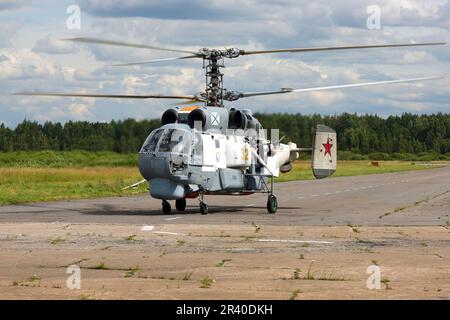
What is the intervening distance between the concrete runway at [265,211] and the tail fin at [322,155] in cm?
135

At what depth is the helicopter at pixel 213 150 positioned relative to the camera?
28547mm

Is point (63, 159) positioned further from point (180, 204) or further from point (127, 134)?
point (180, 204)

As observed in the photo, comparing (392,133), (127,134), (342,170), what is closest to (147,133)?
(127,134)

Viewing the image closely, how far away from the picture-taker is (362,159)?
431 ft

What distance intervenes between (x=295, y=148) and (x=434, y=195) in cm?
1196

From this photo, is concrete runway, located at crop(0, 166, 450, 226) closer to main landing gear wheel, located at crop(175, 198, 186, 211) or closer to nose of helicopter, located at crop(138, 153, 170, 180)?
main landing gear wheel, located at crop(175, 198, 186, 211)

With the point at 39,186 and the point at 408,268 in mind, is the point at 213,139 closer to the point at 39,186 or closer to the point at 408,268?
the point at 408,268

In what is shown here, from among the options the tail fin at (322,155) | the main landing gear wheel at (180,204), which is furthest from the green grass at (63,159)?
the main landing gear wheel at (180,204)

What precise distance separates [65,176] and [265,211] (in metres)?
27.7

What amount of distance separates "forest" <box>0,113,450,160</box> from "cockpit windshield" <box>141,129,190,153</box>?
6.97 metres

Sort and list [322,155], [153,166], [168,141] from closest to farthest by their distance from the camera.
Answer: [153,166] < [168,141] < [322,155]

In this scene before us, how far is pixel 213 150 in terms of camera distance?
→ 29.9 meters

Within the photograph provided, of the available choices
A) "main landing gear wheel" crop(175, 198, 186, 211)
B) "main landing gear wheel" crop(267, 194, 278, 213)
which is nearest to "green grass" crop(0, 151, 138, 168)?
"main landing gear wheel" crop(175, 198, 186, 211)
